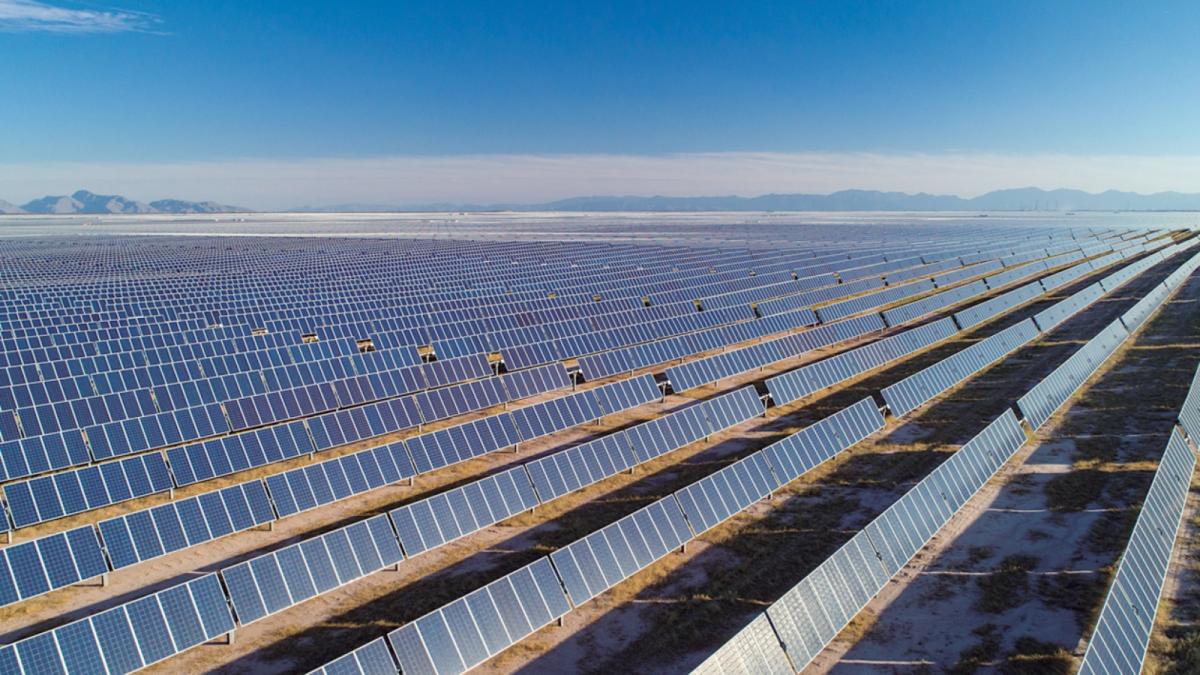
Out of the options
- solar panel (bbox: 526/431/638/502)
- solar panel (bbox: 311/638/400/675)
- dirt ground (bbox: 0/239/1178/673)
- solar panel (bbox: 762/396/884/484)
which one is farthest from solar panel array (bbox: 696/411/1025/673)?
solar panel (bbox: 526/431/638/502)

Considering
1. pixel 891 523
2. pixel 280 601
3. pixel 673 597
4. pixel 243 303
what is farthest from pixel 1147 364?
pixel 243 303

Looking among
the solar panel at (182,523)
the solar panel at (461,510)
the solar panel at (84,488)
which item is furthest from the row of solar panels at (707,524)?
the solar panel at (84,488)

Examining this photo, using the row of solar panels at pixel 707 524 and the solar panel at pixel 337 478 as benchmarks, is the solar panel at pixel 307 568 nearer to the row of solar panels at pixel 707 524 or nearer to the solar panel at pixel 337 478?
the solar panel at pixel 337 478

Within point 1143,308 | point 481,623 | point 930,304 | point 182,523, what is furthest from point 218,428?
point 1143,308

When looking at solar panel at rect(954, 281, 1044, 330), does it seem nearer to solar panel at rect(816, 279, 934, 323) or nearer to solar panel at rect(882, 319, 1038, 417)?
solar panel at rect(882, 319, 1038, 417)

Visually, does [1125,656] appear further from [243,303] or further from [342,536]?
[243,303]

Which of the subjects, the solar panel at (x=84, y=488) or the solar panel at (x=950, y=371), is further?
the solar panel at (x=950, y=371)

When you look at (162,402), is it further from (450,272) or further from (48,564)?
(450,272)
